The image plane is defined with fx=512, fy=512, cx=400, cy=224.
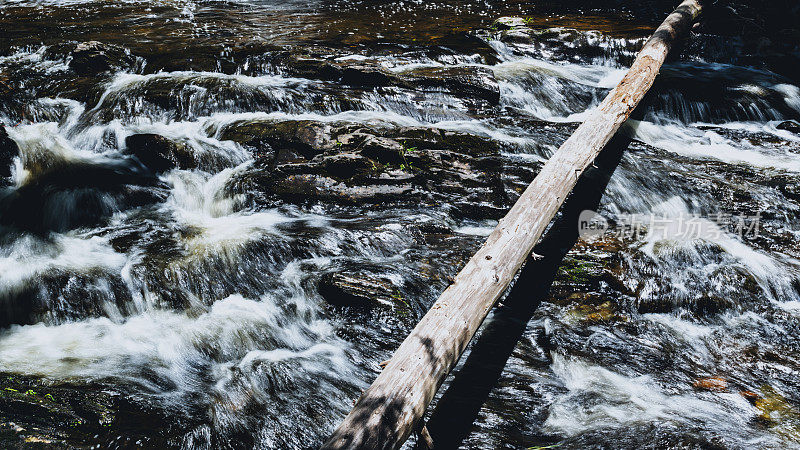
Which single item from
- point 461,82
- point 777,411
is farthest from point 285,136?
point 777,411

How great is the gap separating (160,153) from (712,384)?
20.7 feet

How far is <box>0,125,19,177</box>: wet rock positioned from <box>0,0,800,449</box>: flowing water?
3.7 inches

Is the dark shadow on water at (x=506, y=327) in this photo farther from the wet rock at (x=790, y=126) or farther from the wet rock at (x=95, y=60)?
the wet rock at (x=95, y=60)

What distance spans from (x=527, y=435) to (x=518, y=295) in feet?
5.00

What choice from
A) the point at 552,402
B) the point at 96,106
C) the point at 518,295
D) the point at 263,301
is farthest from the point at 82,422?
the point at 96,106

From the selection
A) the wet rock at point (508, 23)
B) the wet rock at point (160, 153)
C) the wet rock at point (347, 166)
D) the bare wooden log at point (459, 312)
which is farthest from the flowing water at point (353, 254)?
the wet rock at point (508, 23)

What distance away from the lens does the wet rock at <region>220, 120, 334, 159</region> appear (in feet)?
21.5

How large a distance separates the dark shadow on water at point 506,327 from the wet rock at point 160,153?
426cm

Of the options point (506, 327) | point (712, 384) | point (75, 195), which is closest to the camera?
point (712, 384)

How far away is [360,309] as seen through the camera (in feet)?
14.9

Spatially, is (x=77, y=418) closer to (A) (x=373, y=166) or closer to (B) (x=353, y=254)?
(B) (x=353, y=254)

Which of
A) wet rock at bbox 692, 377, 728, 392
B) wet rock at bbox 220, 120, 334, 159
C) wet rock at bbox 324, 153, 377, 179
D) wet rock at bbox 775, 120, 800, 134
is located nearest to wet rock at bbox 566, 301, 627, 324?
wet rock at bbox 692, 377, 728, 392

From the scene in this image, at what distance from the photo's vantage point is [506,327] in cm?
449

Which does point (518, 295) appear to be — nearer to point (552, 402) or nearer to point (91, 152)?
point (552, 402)
